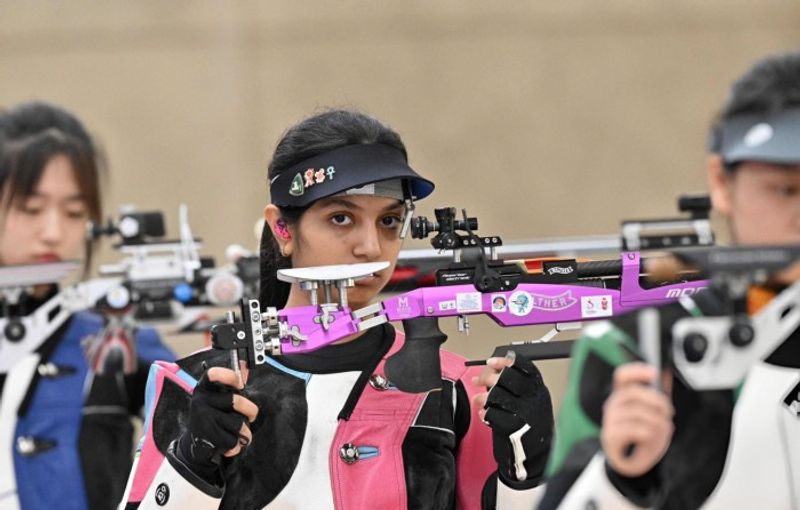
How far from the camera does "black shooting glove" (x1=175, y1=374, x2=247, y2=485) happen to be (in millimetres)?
2672

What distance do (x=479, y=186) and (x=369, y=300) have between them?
206 inches

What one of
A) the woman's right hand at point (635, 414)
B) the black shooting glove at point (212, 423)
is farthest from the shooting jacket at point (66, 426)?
the woman's right hand at point (635, 414)

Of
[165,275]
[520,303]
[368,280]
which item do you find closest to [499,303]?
[520,303]

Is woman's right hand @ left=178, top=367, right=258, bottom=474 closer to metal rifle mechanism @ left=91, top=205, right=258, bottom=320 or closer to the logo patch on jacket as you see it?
the logo patch on jacket

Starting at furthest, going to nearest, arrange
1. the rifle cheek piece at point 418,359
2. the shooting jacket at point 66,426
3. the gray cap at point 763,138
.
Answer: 1. the shooting jacket at point 66,426
2. the rifle cheek piece at point 418,359
3. the gray cap at point 763,138


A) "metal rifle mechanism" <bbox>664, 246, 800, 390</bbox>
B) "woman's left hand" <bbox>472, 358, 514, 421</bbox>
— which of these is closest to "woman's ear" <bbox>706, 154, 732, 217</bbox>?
"metal rifle mechanism" <bbox>664, 246, 800, 390</bbox>

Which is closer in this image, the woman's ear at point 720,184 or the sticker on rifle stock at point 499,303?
the woman's ear at point 720,184

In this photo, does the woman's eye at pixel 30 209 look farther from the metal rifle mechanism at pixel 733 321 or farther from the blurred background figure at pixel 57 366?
the metal rifle mechanism at pixel 733 321

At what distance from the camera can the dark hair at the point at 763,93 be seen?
6.77 ft

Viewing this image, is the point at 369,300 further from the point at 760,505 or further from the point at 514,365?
the point at 760,505

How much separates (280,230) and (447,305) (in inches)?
14.5

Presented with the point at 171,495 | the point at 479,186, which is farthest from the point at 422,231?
the point at 479,186

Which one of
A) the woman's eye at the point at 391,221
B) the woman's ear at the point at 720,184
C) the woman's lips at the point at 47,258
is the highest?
the woman's lips at the point at 47,258

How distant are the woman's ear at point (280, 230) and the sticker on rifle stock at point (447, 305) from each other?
0.32 m
